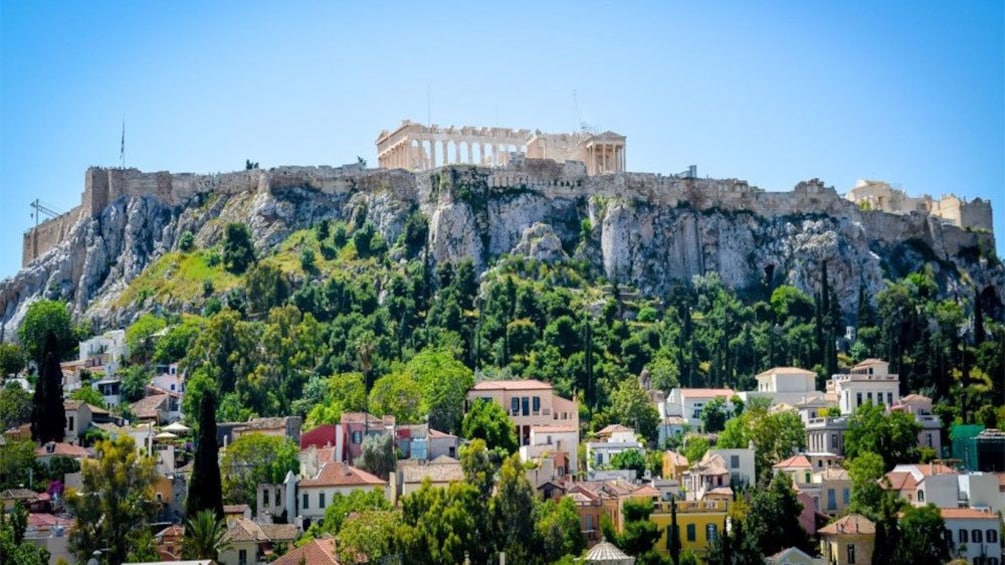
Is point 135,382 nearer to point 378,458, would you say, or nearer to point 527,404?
point 527,404

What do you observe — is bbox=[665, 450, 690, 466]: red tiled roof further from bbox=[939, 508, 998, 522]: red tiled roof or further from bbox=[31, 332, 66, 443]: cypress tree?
bbox=[31, 332, 66, 443]: cypress tree

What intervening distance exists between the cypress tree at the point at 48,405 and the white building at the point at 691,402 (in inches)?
1351

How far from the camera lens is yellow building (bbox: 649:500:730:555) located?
7750cm

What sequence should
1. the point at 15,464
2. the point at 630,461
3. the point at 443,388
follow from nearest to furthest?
1. the point at 15,464
2. the point at 630,461
3. the point at 443,388

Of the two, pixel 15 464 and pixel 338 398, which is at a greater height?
pixel 338 398

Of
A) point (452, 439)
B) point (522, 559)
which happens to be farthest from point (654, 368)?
point (522, 559)

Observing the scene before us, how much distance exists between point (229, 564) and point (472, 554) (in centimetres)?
1002

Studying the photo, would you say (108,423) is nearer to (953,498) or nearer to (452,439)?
(452,439)

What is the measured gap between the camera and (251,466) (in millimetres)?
84250

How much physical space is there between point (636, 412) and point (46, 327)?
3971 cm

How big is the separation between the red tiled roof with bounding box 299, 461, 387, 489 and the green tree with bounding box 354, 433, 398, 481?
291 cm

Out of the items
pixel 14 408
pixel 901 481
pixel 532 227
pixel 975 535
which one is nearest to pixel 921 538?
pixel 975 535

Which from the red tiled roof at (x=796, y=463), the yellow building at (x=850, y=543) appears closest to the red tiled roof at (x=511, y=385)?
the red tiled roof at (x=796, y=463)

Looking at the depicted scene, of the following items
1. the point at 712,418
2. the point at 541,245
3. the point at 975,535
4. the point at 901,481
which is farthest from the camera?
the point at 541,245
